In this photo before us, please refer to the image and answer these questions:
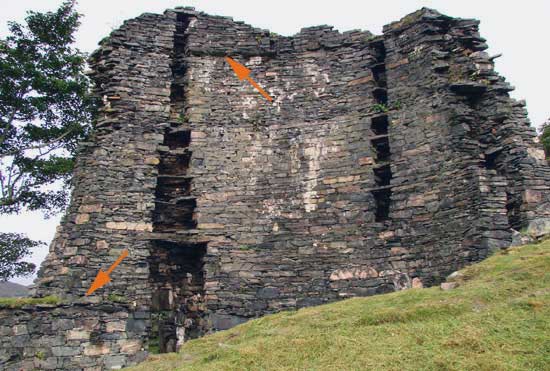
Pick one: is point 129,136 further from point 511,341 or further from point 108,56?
point 511,341

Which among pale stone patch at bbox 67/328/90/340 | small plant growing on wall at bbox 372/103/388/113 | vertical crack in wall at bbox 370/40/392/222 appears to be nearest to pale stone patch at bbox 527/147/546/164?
vertical crack in wall at bbox 370/40/392/222

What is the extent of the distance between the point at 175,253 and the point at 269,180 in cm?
285

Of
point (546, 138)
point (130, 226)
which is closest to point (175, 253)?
point (130, 226)

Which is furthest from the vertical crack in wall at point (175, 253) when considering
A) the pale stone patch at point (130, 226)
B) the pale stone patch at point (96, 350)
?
the pale stone patch at point (96, 350)

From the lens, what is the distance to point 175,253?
522 inches

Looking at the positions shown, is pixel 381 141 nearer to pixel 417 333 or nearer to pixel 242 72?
pixel 242 72

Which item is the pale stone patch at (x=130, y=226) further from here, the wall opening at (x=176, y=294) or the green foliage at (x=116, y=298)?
the green foliage at (x=116, y=298)

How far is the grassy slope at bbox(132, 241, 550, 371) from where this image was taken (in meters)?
6.48

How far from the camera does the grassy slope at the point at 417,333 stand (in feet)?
21.3

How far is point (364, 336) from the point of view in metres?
7.49

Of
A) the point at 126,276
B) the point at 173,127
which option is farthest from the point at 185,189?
the point at 126,276

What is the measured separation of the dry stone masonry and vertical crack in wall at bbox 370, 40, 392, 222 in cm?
5

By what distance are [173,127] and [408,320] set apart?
8.51 m

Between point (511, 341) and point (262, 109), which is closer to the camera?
point (511, 341)
